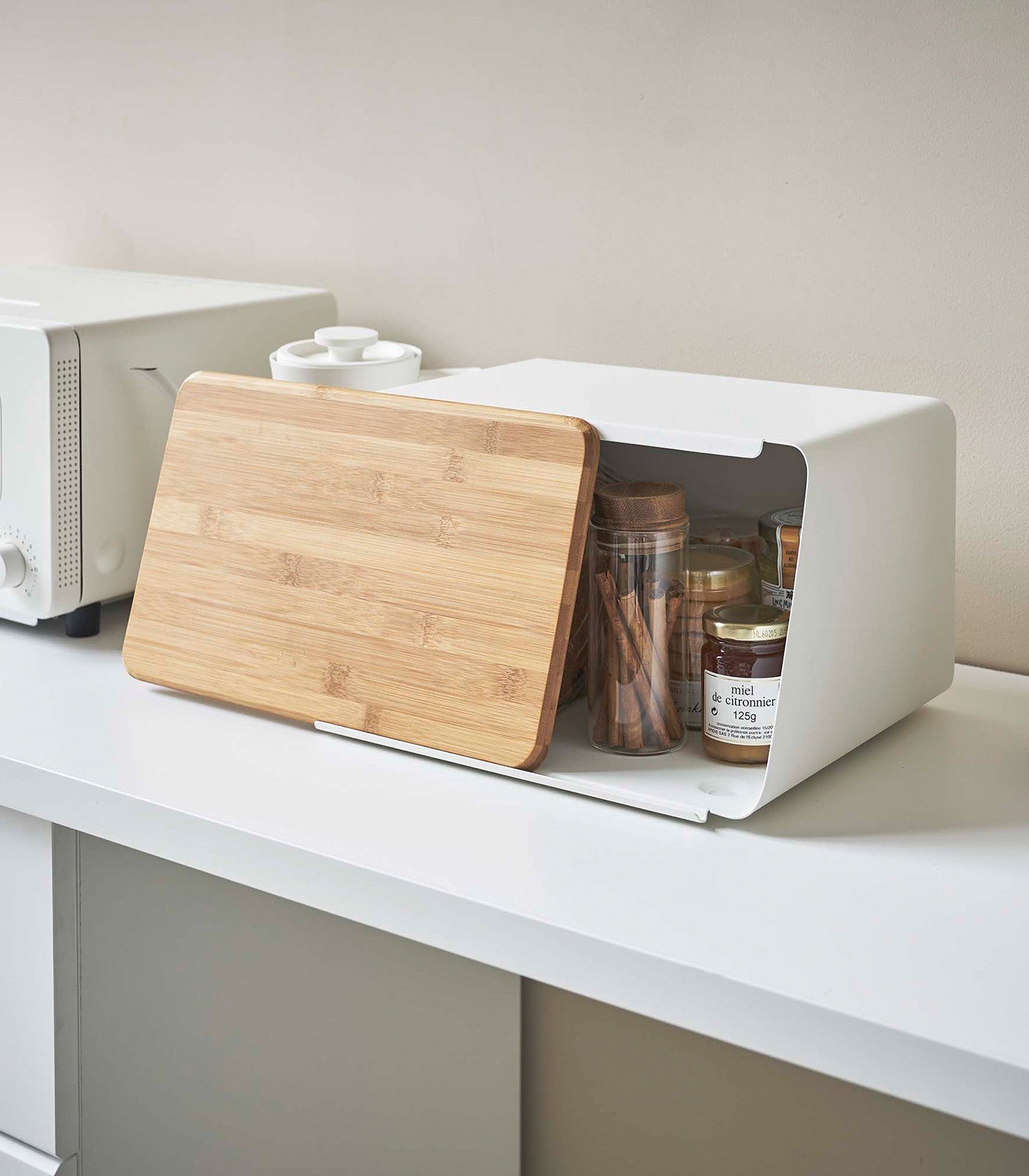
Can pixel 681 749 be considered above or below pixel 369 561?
below

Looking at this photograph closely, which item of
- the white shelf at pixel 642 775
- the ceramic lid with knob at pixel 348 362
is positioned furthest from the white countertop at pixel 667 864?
the ceramic lid with knob at pixel 348 362

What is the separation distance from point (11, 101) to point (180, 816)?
1.13 meters

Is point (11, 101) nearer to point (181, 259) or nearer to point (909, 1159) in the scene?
point (181, 259)

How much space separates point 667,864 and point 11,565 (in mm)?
597

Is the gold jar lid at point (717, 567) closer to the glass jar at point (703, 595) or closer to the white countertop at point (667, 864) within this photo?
the glass jar at point (703, 595)

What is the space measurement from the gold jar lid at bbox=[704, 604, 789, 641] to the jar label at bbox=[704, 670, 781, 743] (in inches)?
1.0

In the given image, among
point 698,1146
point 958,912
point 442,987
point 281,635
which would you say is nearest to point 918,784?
point 958,912

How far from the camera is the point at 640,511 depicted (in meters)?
0.79

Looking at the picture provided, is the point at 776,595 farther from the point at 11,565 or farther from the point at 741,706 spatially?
the point at 11,565

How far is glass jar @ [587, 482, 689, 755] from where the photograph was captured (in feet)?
2.61

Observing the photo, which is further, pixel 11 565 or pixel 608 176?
pixel 608 176

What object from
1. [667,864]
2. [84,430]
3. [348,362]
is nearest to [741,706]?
[667,864]

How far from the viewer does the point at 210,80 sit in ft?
4.43

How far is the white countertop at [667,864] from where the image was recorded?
56 centimetres
